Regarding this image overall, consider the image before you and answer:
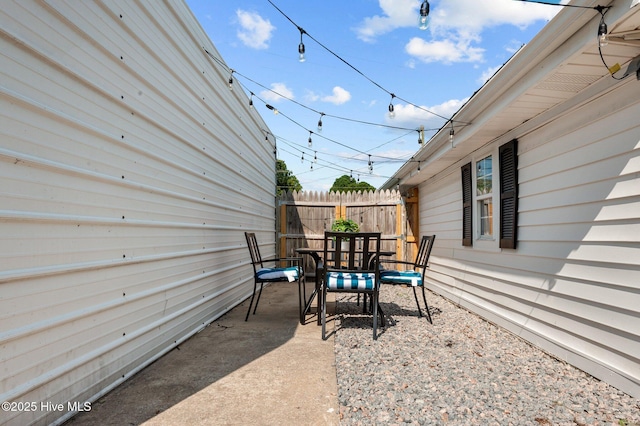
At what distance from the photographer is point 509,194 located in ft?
11.5

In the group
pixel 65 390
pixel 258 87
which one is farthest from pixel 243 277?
pixel 65 390

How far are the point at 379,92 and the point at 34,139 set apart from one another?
358 centimetres

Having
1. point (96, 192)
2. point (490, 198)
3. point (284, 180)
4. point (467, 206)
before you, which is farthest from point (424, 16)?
point (284, 180)

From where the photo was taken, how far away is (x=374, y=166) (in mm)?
8656

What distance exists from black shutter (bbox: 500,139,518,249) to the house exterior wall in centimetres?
6

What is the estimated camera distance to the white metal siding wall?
1387 mm

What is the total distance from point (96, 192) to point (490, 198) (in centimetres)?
381

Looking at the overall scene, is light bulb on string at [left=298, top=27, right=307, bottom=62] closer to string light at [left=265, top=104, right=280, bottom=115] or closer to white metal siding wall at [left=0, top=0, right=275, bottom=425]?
white metal siding wall at [left=0, top=0, right=275, bottom=425]

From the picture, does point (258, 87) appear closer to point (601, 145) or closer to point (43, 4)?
point (43, 4)

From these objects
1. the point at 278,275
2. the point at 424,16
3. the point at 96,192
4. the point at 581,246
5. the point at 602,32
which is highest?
the point at 424,16

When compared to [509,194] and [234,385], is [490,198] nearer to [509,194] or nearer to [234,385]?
[509,194]

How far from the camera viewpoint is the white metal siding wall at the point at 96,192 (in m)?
1.39

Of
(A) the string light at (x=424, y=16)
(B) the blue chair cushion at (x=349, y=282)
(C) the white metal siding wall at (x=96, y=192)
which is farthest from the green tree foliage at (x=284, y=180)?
(A) the string light at (x=424, y=16)

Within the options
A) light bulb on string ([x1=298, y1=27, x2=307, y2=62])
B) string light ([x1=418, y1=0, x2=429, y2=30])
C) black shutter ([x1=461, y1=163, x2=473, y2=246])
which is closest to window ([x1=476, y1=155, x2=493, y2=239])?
black shutter ([x1=461, y1=163, x2=473, y2=246])
